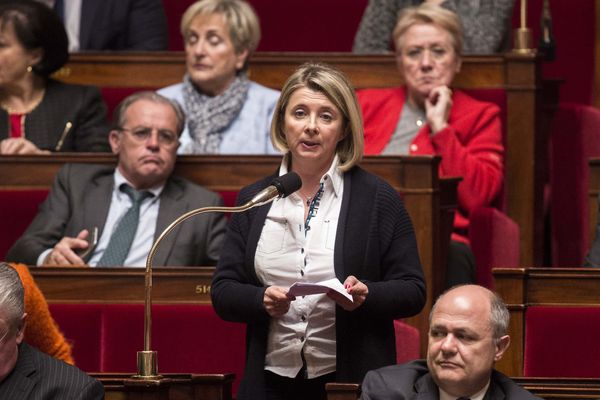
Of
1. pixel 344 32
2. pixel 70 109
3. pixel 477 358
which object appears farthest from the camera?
pixel 344 32

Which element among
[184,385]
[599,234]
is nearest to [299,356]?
[184,385]

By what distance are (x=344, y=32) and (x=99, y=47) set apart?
73 cm

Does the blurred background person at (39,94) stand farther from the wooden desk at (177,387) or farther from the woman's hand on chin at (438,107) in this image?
the wooden desk at (177,387)

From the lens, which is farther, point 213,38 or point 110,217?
point 213,38

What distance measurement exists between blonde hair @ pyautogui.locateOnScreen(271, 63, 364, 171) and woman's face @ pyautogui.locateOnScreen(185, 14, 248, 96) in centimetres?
108

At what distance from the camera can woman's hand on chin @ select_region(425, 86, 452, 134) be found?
301 centimetres

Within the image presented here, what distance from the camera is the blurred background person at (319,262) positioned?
201cm

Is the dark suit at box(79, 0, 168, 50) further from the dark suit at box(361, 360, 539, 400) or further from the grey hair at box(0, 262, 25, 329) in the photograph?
the dark suit at box(361, 360, 539, 400)

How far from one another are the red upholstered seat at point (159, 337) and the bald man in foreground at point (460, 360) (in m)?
0.61

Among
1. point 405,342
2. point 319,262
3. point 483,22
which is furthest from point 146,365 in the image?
point 483,22

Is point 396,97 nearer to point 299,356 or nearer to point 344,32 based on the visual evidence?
point 344,32

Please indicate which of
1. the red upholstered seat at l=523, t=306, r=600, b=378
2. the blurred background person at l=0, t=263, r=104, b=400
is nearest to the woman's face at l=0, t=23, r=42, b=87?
the blurred background person at l=0, t=263, r=104, b=400

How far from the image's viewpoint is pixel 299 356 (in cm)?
203

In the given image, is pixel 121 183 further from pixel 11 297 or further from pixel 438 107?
pixel 11 297
